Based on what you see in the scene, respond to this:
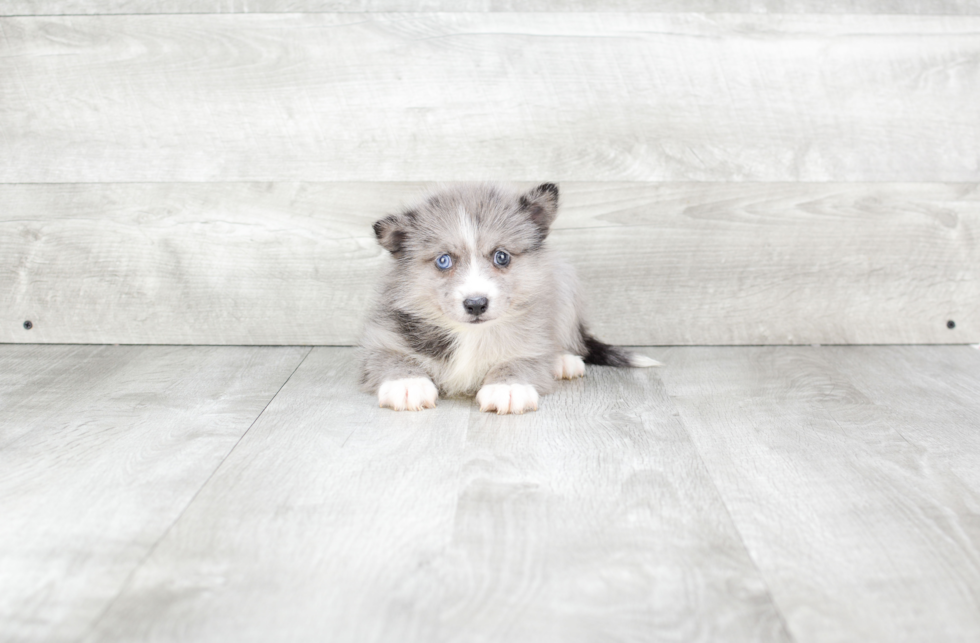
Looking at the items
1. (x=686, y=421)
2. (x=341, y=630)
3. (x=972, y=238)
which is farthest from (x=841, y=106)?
(x=341, y=630)

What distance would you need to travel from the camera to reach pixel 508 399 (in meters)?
2.21

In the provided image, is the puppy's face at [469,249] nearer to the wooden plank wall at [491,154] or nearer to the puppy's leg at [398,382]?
the puppy's leg at [398,382]

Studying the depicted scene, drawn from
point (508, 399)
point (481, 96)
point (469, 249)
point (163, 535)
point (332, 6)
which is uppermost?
point (332, 6)

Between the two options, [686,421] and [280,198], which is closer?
[686,421]

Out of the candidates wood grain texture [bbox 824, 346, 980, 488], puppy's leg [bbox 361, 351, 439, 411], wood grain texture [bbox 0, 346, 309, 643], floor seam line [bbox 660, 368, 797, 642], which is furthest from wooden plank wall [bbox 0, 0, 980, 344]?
floor seam line [bbox 660, 368, 797, 642]

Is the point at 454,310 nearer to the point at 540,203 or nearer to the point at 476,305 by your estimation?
the point at 476,305

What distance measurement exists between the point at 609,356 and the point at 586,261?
398 mm

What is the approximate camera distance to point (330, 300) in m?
3.00

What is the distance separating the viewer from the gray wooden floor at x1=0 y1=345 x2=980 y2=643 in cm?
125

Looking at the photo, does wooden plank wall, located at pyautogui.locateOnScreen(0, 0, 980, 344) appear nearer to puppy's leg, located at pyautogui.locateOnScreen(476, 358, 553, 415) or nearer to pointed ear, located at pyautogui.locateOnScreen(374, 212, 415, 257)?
pointed ear, located at pyautogui.locateOnScreen(374, 212, 415, 257)

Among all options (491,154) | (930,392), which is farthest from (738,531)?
(491,154)

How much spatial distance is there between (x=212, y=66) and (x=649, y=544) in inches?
87.0

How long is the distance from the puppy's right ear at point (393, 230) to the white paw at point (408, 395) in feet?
1.26

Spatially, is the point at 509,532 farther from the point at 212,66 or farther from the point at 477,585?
the point at 212,66
